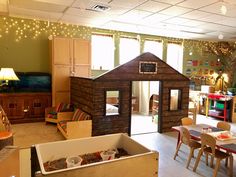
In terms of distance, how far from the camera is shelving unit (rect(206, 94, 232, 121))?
6883mm

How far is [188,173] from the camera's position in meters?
3.31

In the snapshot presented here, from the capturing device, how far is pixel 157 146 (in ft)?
14.6

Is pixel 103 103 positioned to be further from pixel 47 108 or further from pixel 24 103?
pixel 24 103

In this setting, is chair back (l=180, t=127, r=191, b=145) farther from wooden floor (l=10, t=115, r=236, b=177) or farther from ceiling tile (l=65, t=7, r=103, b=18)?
ceiling tile (l=65, t=7, r=103, b=18)

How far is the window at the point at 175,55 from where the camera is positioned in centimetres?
805

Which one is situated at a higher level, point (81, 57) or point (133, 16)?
point (133, 16)

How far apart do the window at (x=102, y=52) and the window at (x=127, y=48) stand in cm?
40

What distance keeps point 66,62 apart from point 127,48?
2.57 metres

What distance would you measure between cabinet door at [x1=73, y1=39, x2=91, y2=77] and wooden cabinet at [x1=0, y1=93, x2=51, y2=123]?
114cm

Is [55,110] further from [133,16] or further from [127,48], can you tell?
[127,48]

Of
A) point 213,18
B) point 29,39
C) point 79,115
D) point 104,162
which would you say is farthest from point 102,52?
point 104,162

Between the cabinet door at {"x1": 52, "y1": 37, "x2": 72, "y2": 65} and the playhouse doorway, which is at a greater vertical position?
the cabinet door at {"x1": 52, "y1": 37, "x2": 72, "y2": 65}

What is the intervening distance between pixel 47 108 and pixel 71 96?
0.74 metres

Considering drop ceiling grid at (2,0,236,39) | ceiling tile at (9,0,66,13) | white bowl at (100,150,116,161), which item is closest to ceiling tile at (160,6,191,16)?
drop ceiling grid at (2,0,236,39)
